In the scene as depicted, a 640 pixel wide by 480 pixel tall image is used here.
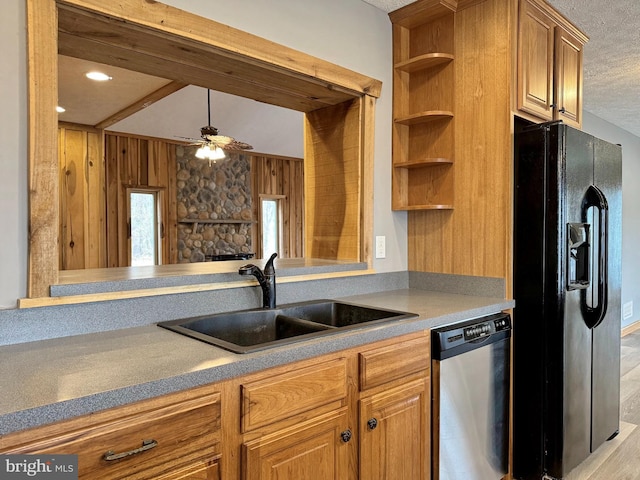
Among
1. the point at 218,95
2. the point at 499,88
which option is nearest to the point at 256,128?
the point at 218,95

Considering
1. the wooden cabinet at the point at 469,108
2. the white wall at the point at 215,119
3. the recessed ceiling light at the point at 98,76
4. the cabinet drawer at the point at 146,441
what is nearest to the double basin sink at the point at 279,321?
the cabinet drawer at the point at 146,441

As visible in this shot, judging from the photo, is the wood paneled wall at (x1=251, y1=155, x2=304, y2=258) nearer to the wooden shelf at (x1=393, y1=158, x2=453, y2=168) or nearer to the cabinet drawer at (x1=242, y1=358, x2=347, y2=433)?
the wooden shelf at (x1=393, y1=158, x2=453, y2=168)

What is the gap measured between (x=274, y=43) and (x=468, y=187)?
1.19m

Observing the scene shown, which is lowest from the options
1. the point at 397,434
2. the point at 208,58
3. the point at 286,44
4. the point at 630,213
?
the point at 397,434

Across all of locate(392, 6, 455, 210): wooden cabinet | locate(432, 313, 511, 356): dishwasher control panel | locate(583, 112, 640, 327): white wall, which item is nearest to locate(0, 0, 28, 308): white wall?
locate(432, 313, 511, 356): dishwasher control panel

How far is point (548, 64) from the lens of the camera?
2479 mm

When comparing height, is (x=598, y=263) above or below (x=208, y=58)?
below

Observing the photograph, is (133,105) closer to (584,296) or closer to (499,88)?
(499,88)

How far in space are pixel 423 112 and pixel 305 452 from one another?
1789 mm

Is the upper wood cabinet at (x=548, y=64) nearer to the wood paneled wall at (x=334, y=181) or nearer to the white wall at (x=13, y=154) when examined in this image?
the wood paneled wall at (x=334, y=181)

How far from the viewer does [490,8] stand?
2.24 meters

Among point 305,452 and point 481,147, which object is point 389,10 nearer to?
point 481,147

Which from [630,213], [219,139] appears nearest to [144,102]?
[219,139]

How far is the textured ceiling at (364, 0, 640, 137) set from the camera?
2418 mm
